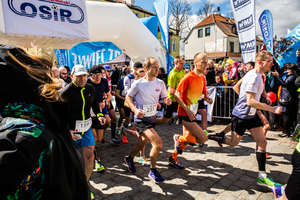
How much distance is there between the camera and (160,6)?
7953 mm

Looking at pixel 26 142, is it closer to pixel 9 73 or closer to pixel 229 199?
pixel 9 73

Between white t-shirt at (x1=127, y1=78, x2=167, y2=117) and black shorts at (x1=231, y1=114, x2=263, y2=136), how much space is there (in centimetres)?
142

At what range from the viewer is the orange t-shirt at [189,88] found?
390cm

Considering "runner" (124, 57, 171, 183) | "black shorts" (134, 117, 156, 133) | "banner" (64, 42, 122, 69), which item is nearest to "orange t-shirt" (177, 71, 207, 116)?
"runner" (124, 57, 171, 183)

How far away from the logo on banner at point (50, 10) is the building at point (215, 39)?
39.4 metres

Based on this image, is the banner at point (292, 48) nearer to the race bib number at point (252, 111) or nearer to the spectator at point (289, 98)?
the spectator at point (289, 98)

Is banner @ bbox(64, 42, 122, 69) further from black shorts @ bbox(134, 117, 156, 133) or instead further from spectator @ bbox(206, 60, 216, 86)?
black shorts @ bbox(134, 117, 156, 133)

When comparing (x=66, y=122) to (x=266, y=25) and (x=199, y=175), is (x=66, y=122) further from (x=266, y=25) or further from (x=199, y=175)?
(x=266, y=25)

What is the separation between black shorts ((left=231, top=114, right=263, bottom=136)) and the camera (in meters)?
3.43

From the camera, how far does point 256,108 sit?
3256mm

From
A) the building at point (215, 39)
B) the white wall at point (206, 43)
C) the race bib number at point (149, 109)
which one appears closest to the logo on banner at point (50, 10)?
the race bib number at point (149, 109)

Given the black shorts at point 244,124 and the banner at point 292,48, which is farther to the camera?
the banner at point 292,48

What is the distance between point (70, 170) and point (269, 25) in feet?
22.7

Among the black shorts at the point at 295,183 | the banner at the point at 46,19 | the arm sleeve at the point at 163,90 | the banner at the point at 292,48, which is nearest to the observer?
the black shorts at the point at 295,183
